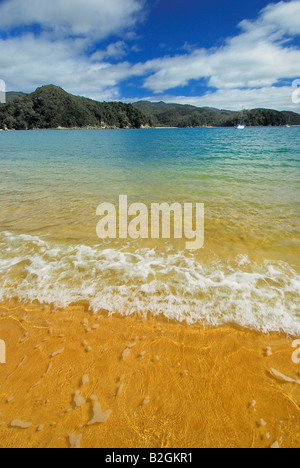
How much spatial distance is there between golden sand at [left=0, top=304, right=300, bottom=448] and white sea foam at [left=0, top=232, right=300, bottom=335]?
10.4 inches

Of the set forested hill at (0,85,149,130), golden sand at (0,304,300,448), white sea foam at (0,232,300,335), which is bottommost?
golden sand at (0,304,300,448)

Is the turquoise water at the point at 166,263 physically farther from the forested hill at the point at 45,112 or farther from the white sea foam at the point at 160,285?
the forested hill at the point at 45,112

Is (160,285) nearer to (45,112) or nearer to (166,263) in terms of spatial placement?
(166,263)

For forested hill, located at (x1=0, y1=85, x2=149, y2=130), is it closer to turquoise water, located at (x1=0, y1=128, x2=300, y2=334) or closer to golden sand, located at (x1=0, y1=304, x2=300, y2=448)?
turquoise water, located at (x1=0, y1=128, x2=300, y2=334)

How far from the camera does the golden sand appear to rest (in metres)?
2.08

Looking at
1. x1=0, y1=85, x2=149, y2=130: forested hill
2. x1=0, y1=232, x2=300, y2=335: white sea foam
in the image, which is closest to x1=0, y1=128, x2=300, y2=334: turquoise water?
x1=0, y1=232, x2=300, y2=335: white sea foam

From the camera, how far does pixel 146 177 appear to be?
13414 mm

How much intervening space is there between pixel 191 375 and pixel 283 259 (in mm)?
3484

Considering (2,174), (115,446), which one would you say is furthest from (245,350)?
(2,174)

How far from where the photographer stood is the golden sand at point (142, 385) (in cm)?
208

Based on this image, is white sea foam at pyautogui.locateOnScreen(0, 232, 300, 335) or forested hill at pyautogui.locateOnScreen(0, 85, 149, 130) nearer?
white sea foam at pyautogui.locateOnScreen(0, 232, 300, 335)

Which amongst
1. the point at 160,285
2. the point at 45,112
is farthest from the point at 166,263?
the point at 45,112
